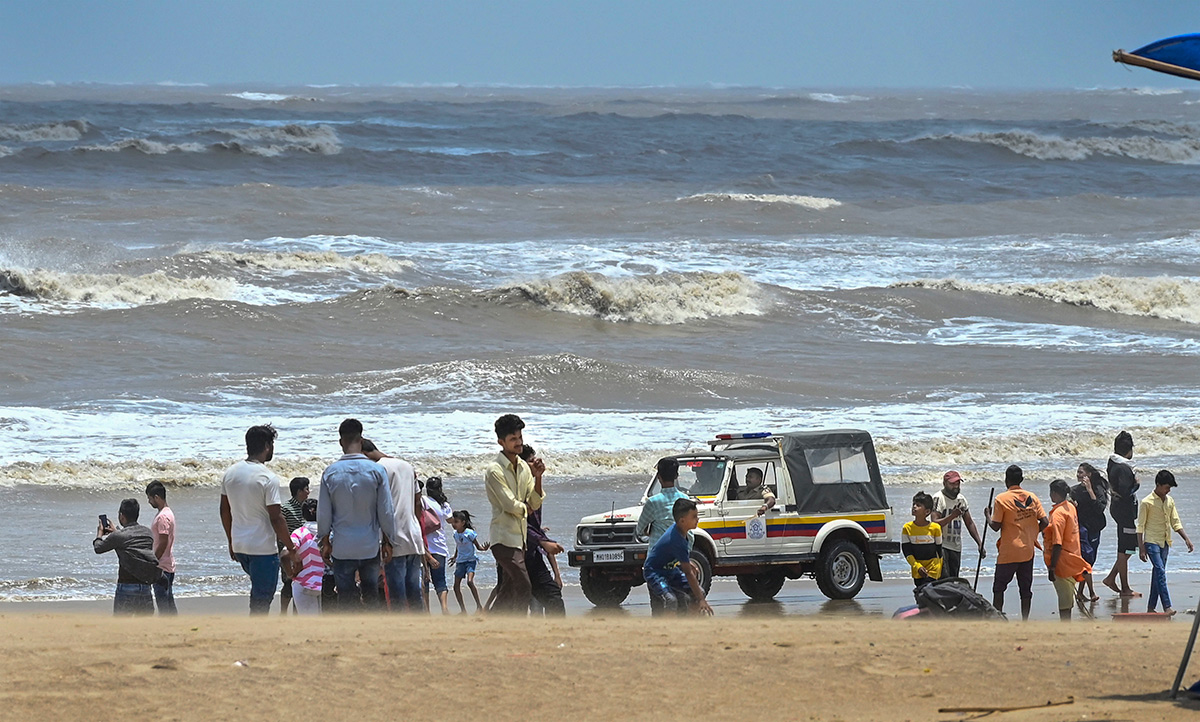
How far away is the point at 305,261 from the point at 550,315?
785 cm

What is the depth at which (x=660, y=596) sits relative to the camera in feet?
31.3

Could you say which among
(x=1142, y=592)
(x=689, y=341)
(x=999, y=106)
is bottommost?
(x=1142, y=592)

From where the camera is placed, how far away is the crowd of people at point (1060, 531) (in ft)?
34.6

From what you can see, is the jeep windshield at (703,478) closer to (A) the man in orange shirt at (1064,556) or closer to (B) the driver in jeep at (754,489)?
(B) the driver in jeep at (754,489)

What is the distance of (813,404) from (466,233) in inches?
982

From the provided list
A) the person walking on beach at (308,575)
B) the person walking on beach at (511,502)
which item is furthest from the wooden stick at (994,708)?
the person walking on beach at (308,575)

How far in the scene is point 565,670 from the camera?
7387 millimetres

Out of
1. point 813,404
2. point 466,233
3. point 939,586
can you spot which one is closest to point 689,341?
point 813,404

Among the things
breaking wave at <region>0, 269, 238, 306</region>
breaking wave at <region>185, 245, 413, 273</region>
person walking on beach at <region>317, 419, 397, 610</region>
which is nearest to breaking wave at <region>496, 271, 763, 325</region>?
breaking wave at <region>185, 245, 413, 273</region>

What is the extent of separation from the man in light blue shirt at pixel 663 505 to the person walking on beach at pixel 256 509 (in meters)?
2.49

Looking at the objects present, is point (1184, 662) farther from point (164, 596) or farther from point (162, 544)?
point (164, 596)

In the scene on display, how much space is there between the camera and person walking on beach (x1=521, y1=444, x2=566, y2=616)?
9336 millimetres

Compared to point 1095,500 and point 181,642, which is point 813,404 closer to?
point 1095,500

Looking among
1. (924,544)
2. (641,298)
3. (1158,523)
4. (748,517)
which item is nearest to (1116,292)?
(641,298)
